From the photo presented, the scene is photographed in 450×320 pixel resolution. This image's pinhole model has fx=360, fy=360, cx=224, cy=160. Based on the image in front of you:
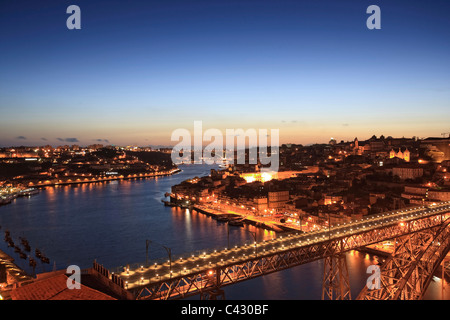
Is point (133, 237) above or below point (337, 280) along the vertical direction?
below

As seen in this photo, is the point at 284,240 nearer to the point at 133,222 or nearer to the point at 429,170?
the point at 133,222

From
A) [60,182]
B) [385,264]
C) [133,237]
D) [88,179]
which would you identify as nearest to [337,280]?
[385,264]

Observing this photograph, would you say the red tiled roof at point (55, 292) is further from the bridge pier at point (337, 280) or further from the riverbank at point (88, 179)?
the riverbank at point (88, 179)

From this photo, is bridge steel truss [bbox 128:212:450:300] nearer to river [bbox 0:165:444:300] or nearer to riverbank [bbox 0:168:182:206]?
river [bbox 0:165:444:300]

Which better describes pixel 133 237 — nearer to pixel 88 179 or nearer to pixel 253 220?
pixel 253 220

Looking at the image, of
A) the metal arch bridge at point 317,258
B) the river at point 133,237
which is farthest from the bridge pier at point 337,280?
the river at point 133,237

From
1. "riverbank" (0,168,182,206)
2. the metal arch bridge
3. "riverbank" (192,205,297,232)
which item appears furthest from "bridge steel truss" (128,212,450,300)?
"riverbank" (0,168,182,206)
